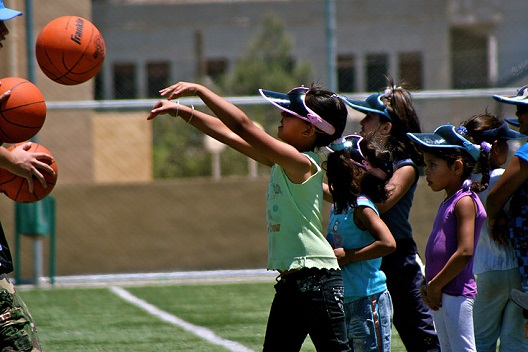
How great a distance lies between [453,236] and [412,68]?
49.3 feet

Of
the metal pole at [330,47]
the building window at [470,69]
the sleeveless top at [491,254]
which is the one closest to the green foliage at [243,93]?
the metal pole at [330,47]

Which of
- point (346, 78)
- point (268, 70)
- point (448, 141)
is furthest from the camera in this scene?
point (268, 70)

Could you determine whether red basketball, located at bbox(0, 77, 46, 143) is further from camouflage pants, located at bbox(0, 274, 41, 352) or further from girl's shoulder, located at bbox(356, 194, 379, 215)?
girl's shoulder, located at bbox(356, 194, 379, 215)

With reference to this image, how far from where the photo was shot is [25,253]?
11328 millimetres

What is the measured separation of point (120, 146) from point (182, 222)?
268 cm

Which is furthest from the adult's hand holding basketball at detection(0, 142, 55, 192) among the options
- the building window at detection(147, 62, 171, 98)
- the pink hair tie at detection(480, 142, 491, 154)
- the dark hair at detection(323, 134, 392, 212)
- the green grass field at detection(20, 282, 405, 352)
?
the building window at detection(147, 62, 171, 98)

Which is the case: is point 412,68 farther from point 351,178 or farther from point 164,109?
point 164,109

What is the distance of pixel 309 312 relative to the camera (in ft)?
13.7

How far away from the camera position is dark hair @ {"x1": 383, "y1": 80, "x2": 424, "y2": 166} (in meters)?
5.26

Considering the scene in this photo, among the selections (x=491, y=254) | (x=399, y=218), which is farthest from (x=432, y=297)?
(x=399, y=218)

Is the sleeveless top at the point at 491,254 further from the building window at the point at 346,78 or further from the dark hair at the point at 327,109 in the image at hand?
the building window at the point at 346,78

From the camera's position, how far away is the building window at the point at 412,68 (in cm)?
1914

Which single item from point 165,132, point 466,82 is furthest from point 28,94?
point 466,82

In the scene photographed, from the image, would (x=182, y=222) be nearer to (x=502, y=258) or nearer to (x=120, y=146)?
(x=120, y=146)
